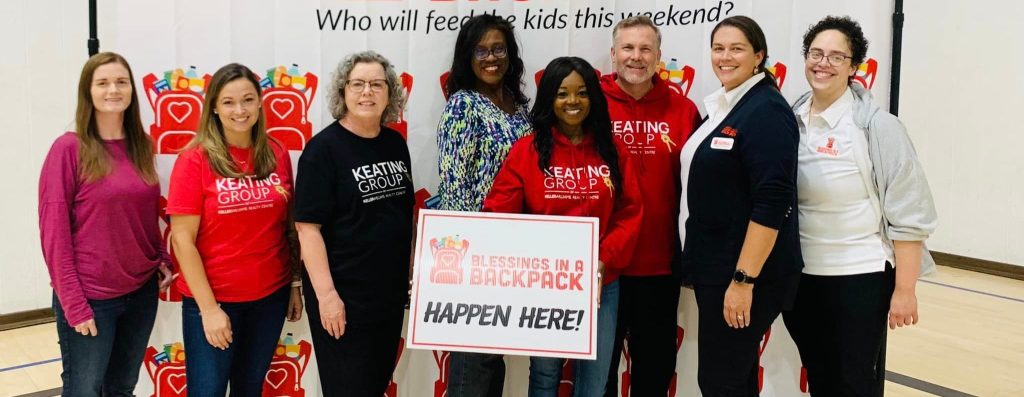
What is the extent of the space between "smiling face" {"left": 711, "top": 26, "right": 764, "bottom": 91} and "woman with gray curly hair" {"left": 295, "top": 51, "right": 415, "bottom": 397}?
109cm

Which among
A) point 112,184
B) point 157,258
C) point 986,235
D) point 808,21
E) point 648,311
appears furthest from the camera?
point 986,235

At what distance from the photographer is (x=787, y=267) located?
2428 mm

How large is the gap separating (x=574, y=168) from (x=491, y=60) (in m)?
0.53

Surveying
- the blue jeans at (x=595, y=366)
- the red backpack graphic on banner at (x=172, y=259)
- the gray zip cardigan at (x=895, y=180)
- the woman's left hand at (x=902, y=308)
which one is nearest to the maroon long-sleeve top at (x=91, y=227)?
the red backpack graphic on banner at (x=172, y=259)

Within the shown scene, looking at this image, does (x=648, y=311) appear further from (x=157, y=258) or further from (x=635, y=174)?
(x=157, y=258)

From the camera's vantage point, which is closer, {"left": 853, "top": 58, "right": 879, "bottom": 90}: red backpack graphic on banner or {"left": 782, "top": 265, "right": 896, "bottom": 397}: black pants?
{"left": 782, "top": 265, "right": 896, "bottom": 397}: black pants

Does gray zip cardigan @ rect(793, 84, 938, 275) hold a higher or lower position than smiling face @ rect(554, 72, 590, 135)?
lower

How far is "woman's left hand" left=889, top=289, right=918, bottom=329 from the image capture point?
8.21ft

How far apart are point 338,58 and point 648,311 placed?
5.06ft

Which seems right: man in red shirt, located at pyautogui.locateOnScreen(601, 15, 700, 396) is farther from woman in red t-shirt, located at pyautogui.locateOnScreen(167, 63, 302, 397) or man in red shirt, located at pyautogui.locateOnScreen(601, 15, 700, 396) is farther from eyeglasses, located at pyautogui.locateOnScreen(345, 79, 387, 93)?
woman in red t-shirt, located at pyautogui.locateOnScreen(167, 63, 302, 397)

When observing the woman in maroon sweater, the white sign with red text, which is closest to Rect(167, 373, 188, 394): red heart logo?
the woman in maroon sweater

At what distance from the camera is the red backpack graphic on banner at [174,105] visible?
2828mm

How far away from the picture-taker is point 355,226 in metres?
2.50

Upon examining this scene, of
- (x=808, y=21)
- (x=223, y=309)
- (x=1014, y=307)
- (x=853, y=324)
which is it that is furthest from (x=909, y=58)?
(x=223, y=309)
